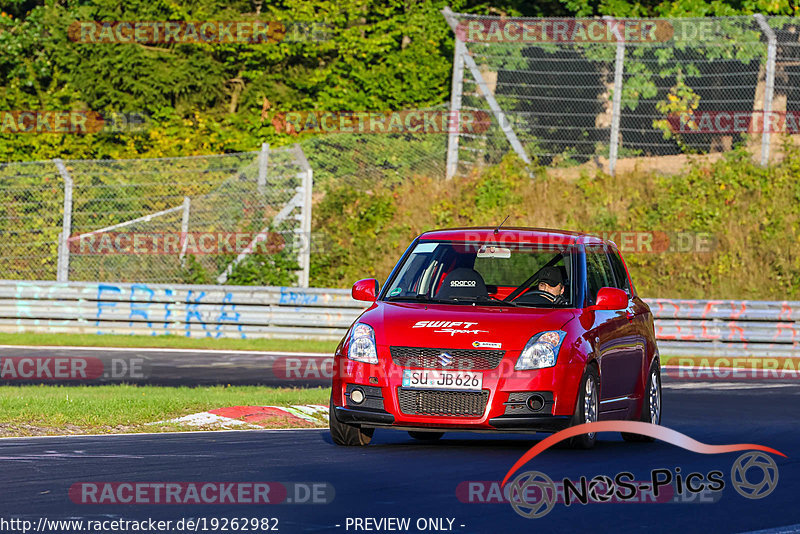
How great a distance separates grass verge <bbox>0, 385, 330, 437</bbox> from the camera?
1224cm

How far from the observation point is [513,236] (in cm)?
1153

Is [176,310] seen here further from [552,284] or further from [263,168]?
[552,284]

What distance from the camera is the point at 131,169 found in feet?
96.5

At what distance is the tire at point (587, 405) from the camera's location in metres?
10.1

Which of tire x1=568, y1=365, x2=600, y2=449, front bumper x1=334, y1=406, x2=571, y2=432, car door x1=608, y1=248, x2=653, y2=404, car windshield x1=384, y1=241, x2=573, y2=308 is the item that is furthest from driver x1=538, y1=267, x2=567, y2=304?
front bumper x1=334, y1=406, x2=571, y2=432

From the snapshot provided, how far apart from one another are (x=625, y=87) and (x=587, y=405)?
18607 millimetres

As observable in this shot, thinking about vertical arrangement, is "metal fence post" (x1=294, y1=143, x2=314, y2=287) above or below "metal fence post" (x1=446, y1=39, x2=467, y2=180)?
below

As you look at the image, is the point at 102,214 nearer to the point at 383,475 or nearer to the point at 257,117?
the point at 257,117

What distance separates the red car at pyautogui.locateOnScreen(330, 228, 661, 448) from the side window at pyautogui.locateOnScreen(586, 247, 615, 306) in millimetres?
25

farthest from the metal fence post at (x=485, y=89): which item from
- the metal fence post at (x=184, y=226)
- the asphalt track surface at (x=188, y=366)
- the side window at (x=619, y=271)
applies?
the side window at (x=619, y=271)

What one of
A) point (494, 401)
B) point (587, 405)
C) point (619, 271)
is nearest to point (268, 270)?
point (619, 271)

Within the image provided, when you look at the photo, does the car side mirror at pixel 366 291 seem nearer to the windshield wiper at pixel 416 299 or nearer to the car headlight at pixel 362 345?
the windshield wiper at pixel 416 299

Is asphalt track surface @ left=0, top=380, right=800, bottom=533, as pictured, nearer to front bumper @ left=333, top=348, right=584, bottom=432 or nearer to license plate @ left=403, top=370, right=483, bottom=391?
front bumper @ left=333, top=348, right=584, bottom=432

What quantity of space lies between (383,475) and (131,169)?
2147 cm
